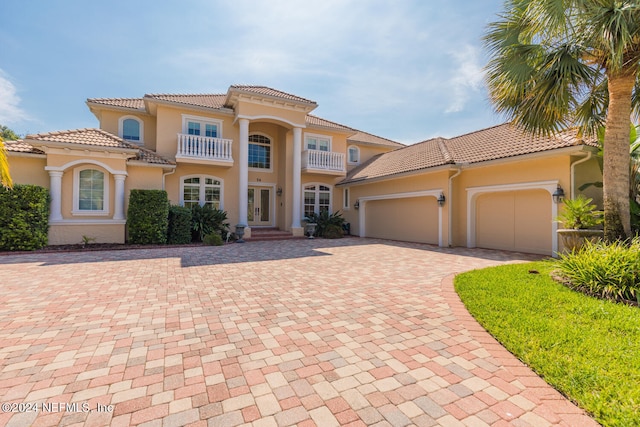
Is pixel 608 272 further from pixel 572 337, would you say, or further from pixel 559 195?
pixel 559 195

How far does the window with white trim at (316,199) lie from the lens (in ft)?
59.6

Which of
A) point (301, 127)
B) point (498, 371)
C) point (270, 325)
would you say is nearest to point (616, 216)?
point (498, 371)

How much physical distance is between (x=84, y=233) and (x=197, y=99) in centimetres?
977

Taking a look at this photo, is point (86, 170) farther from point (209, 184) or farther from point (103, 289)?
point (103, 289)

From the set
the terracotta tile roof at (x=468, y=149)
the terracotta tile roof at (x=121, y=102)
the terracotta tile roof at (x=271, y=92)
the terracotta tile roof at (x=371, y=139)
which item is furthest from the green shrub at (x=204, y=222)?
the terracotta tile roof at (x=371, y=139)

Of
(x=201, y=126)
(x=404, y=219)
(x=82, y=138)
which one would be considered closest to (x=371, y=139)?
(x=404, y=219)

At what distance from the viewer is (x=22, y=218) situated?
986 centimetres

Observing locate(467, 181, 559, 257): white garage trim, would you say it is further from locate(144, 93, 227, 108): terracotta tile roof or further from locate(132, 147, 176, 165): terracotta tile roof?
locate(144, 93, 227, 108): terracotta tile roof

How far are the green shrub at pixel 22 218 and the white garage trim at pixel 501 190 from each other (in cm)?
1670

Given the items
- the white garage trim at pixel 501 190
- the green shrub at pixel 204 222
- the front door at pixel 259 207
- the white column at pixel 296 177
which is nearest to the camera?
the white garage trim at pixel 501 190

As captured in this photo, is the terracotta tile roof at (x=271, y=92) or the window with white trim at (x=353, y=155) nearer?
the terracotta tile roof at (x=271, y=92)

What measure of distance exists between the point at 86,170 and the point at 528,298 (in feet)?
50.4

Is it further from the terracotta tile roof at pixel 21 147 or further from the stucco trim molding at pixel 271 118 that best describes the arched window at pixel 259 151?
the terracotta tile roof at pixel 21 147

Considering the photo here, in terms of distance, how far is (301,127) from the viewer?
53.1ft
